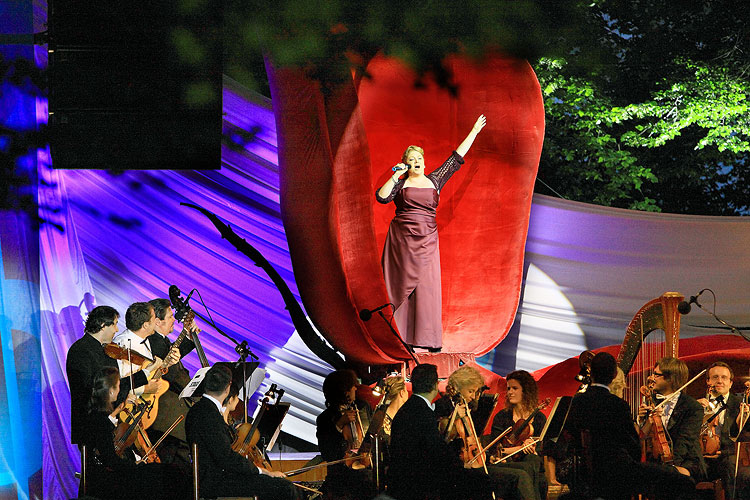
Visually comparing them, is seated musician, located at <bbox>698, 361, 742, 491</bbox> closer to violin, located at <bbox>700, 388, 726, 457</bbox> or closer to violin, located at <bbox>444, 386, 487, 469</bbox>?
violin, located at <bbox>700, 388, 726, 457</bbox>

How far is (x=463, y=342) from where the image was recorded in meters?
8.21

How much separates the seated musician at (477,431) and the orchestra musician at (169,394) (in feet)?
5.57

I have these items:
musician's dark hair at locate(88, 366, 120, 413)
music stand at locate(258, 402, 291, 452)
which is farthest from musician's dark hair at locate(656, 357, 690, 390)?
musician's dark hair at locate(88, 366, 120, 413)

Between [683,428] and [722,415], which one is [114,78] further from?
[722,415]

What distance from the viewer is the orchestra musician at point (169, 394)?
634cm

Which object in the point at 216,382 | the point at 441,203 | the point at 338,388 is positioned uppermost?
the point at 441,203

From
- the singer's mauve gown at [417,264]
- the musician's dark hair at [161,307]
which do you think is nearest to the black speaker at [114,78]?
the musician's dark hair at [161,307]

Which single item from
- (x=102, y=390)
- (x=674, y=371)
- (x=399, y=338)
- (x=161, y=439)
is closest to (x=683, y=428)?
(x=674, y=371)

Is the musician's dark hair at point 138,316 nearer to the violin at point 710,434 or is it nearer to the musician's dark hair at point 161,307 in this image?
the musician's dark hair at point 161,307

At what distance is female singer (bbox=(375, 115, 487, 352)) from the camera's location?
25.6 ft

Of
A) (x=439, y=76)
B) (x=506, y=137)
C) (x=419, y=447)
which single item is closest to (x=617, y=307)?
(x=506, y=137)

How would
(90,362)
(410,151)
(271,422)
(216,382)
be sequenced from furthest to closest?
(410,151) < (90,362) < (271,422) < (216,382)

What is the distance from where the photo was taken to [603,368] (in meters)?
5.27

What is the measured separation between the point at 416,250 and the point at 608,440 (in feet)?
9.95
